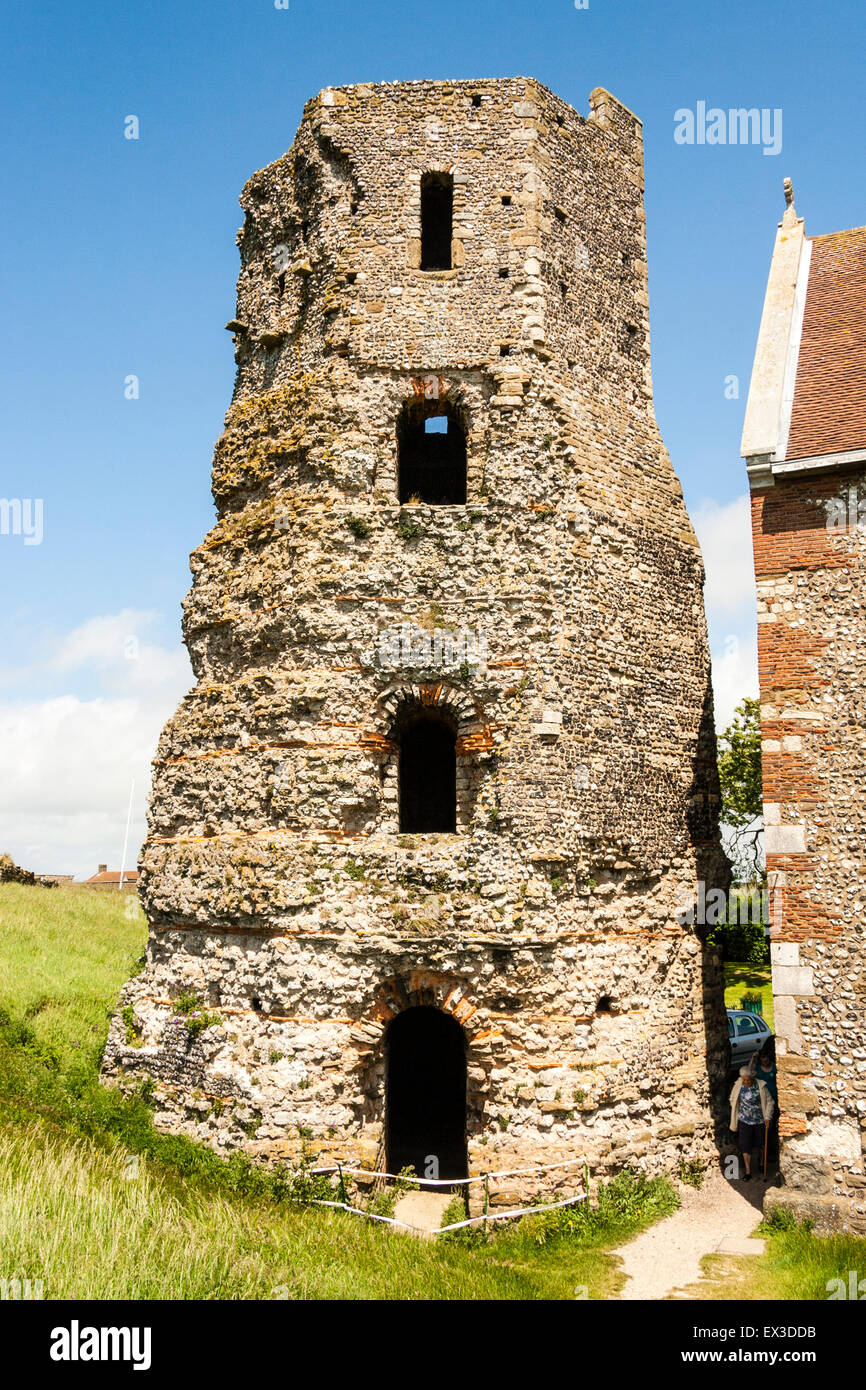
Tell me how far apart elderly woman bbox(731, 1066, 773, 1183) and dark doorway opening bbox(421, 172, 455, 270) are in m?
11.9

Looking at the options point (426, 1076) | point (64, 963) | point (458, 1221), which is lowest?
point (458, 1221)

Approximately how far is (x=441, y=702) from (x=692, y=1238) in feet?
21.7

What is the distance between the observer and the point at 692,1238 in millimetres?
10828

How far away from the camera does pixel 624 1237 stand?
35.5 feet

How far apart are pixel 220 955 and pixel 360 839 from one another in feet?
Result: 7.58

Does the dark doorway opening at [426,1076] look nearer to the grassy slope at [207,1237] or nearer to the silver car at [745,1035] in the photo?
the grassy slope at [207,1237]

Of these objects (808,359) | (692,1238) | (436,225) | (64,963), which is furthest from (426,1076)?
(436,225)

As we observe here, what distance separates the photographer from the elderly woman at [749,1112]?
12.4 m

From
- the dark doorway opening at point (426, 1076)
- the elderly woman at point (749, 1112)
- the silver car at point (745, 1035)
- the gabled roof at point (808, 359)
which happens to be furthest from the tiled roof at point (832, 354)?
the silver car at point (745, 1035)

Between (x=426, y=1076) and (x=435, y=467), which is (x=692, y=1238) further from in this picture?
(x=435, y=467)

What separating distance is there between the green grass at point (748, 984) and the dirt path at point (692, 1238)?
523 inches
